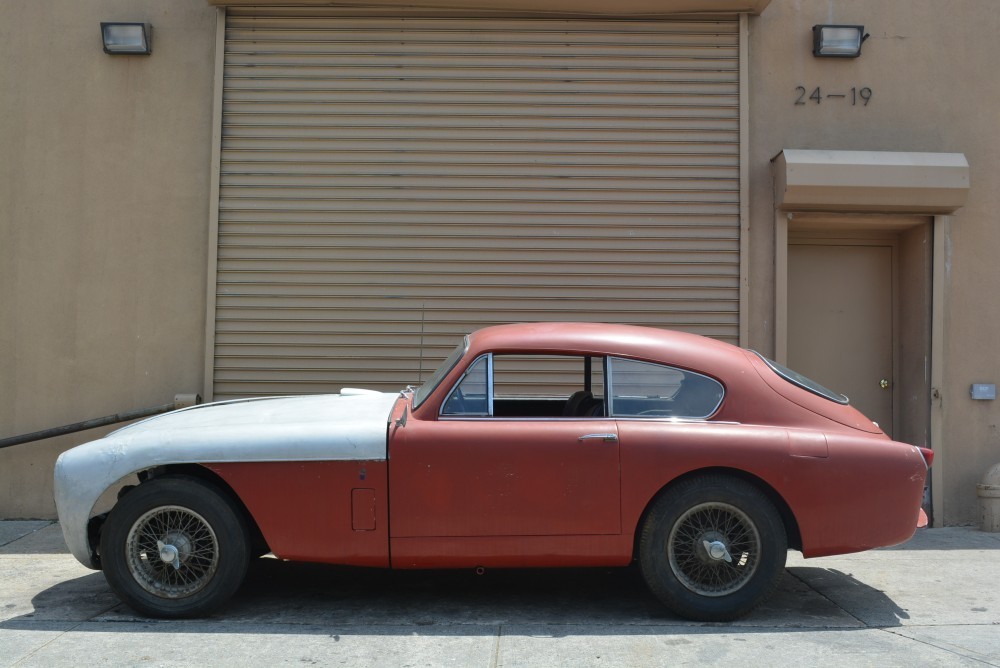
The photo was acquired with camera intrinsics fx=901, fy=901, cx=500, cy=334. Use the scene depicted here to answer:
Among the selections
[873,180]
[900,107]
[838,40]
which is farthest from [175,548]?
[900,107]

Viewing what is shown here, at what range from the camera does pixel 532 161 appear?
7777 millimetres

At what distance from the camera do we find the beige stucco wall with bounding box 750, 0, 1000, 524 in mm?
7703

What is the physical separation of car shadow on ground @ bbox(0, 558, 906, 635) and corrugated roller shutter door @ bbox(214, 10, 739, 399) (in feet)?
7.48

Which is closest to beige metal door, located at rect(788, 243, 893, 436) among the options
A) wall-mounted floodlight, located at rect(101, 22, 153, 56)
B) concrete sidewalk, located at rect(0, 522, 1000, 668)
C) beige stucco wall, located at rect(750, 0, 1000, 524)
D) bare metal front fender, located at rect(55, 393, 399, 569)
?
beige stucco wall, located at rect(750, 0, 1000, 524)

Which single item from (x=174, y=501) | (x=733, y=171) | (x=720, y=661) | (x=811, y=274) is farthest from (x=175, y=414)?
(x=811, y=274)

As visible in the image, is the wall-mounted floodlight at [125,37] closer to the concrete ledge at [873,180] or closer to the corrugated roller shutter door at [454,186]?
the corrugated roller shutter door at [454,186]

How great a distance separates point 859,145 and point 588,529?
15.7ft

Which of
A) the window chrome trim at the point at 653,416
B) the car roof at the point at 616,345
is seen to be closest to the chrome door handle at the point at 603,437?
the window chrome trim at the point at 653,416

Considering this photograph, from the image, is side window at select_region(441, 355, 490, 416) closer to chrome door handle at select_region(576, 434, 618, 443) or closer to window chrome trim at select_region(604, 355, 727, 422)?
chrome door handle at select_region(576, 434, 618, 443)

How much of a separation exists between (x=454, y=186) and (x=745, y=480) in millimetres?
3905

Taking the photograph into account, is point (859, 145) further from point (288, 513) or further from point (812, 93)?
point (288, 513)

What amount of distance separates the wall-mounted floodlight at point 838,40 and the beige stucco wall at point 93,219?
524 cm

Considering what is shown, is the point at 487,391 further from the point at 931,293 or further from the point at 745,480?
the point at 931,293

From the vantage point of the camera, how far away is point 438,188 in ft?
25.4
